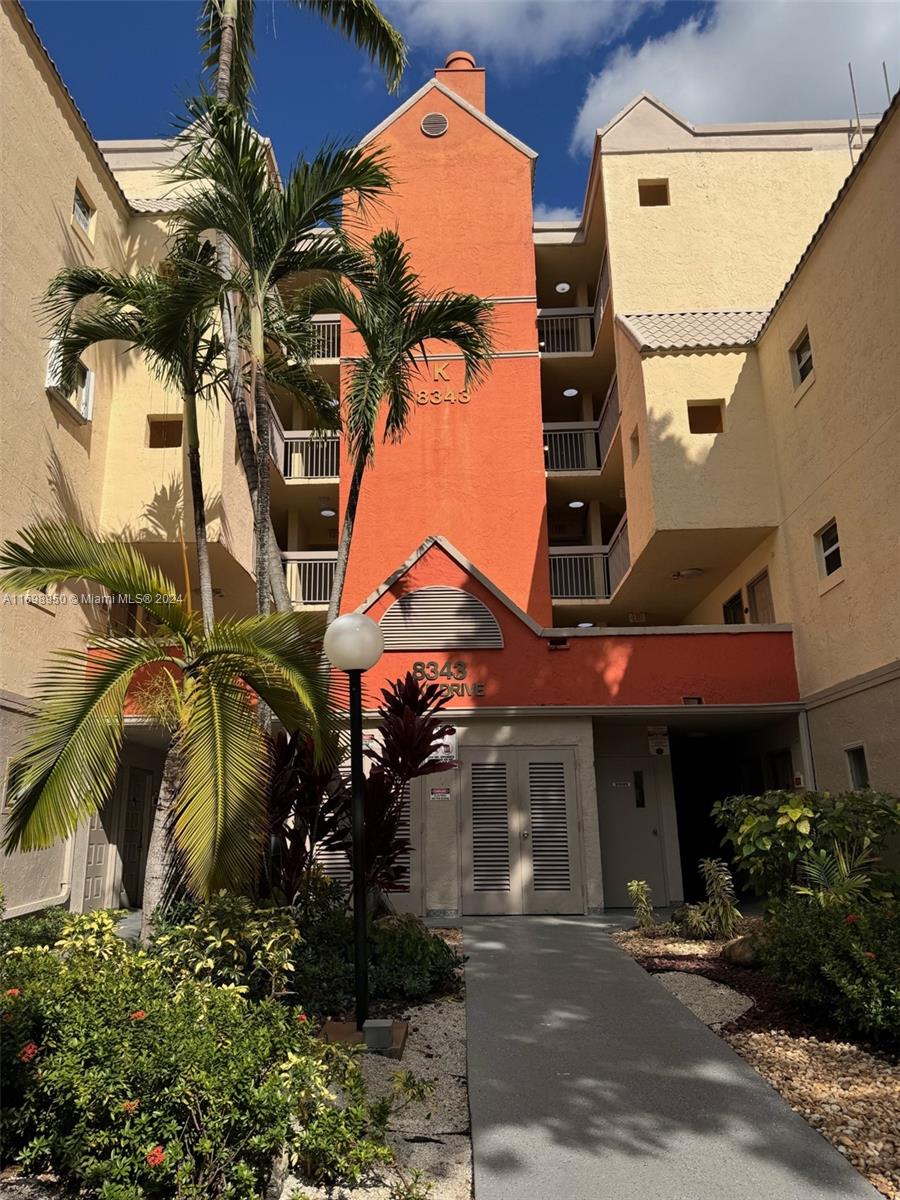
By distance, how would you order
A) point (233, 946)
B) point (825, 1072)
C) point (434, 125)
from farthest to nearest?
point (434, 125) < point (233, 946) < point (825, 1072)

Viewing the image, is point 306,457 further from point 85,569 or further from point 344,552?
point 85,569

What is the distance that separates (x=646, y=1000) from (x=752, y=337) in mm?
11494

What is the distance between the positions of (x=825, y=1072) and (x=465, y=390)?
49.0 ft

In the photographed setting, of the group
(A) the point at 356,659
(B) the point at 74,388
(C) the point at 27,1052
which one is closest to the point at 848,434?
(A) the point at 356,659

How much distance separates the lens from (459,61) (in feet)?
75.8

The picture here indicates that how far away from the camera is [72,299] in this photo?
10.8 meters

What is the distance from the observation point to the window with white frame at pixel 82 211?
13.3 meters

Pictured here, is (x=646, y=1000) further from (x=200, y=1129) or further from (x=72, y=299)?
(x=72, y=299)

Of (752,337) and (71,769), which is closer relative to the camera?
(71,769)

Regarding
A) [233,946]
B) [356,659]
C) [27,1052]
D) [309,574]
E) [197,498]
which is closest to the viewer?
[27,1052]

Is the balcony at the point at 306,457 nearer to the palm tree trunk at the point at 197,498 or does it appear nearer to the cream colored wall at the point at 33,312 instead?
the cream colored wall at the point at 33,312

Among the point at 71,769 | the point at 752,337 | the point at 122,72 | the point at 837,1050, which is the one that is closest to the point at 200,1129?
the point at 71,769

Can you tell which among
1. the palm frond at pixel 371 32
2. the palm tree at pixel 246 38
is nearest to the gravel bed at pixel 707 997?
the palm tree at pixel 246 38

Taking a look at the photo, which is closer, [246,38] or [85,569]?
[85,569]
